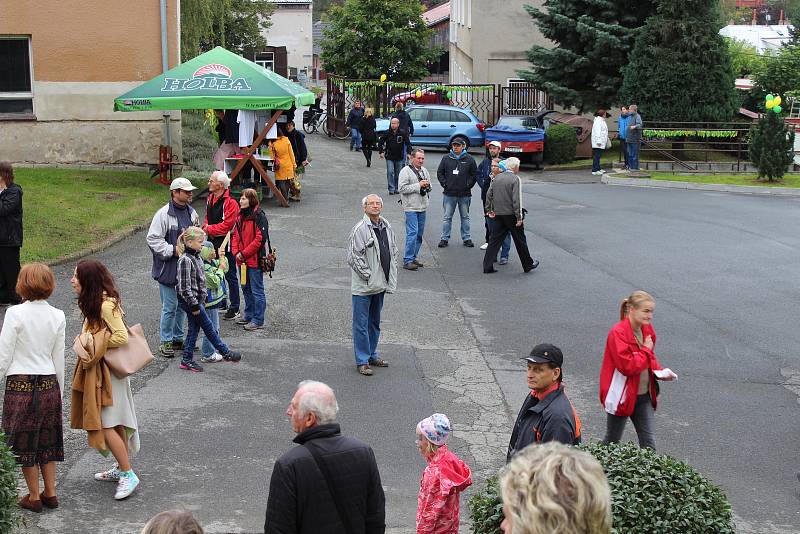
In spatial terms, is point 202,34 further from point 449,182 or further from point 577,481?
point 577,481

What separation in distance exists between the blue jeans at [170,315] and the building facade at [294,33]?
63044 mm

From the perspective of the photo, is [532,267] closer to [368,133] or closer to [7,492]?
[7,492]

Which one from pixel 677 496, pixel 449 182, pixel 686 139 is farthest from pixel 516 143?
pixel 677 496

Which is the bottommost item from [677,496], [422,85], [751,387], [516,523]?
[751,387]

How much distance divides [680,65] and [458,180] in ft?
52.2

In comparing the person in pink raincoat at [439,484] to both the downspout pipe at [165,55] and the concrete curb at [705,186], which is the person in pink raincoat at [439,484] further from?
the concrete curb at [705,186]

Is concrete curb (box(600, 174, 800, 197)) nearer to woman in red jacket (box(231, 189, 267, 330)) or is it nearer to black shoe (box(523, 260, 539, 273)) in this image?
black shoe (box(523, 260, 539, 273))

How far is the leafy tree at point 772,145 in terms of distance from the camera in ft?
82.5

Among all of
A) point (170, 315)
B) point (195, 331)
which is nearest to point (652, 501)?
point (195, 331)

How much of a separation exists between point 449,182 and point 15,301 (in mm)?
7631

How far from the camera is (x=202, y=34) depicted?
28750 mm

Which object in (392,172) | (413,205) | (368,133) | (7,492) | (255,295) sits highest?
(368,133)

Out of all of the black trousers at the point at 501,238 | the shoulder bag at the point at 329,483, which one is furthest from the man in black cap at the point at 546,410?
the black trousers at the point at 501,238

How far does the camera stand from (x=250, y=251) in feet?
37.8
